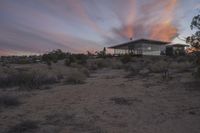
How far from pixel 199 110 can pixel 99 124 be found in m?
3.19

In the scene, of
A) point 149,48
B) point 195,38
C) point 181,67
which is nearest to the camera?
point 195,38

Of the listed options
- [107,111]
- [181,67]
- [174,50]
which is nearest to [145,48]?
[174,50]

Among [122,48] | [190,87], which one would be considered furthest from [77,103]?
[122,48]

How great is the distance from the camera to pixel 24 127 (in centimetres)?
670

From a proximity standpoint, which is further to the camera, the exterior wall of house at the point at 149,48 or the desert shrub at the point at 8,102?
the exterior wall of house at the point at 149,48

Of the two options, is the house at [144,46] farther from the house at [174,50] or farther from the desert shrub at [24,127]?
the desert shrub at [24,127]

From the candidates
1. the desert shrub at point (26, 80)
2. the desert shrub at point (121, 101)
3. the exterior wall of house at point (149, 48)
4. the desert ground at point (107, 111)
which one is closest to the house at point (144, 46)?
the exterior wall of house at point (149, 48)

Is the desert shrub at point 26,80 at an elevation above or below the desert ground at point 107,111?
above

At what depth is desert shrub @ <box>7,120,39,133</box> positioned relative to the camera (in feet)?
21.6

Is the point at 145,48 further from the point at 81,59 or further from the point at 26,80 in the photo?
Answer: the point at 26,80

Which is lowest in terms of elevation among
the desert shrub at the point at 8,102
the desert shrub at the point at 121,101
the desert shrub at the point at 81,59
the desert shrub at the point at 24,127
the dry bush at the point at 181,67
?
the desert shrub at the point at 24,127

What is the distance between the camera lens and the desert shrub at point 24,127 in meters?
6.57

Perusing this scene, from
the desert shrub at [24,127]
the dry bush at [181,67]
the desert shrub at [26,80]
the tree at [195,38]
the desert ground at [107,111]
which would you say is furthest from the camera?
the dry bush at [181,67]

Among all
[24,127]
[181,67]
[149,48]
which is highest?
[149,48]
